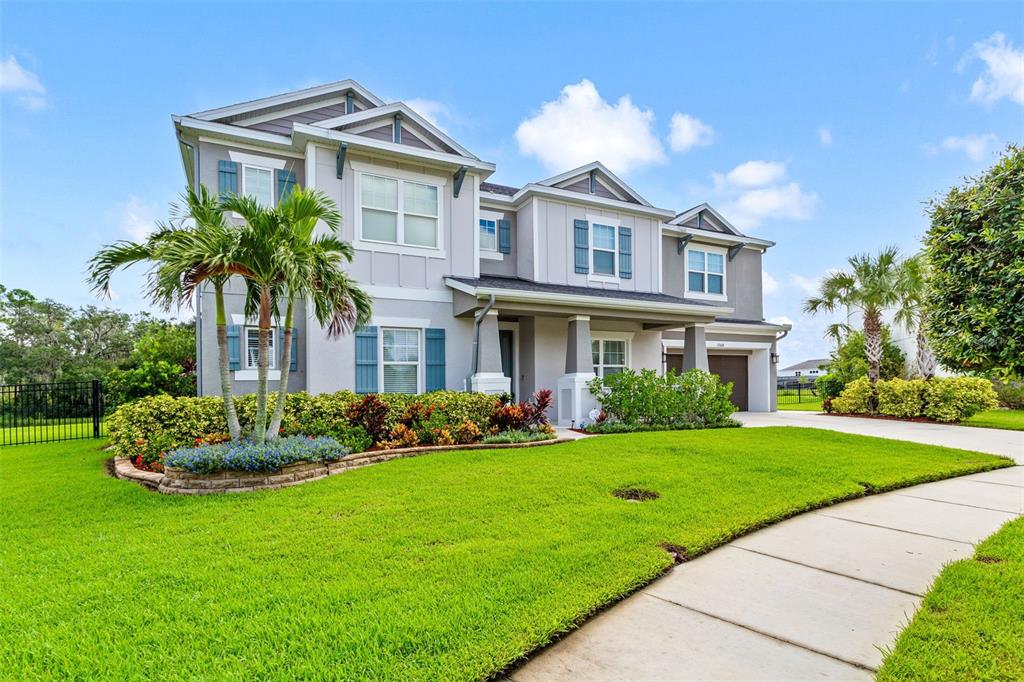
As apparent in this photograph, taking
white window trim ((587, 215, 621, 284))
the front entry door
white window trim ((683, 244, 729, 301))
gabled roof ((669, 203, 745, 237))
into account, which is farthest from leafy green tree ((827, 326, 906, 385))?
the front entry door

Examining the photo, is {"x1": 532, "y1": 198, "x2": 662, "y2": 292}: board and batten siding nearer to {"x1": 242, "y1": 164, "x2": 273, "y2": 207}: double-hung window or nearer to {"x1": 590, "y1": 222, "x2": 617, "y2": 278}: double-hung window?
{"x1": 590, "y1": 222, "x2": 617, "y2": 278}: double-hung window

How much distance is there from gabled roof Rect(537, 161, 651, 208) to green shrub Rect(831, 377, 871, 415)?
31.9 feet

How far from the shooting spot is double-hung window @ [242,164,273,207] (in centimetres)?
1078

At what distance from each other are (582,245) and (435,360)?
5.68 metres

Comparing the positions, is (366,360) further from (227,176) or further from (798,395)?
(798,395)

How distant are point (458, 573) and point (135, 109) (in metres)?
13.7

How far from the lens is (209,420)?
8680mm

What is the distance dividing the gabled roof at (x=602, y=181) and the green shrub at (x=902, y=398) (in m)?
9.82

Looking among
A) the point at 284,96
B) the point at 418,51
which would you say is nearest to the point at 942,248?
the point at 418,51

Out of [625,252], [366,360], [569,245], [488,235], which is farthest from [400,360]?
[625,252]

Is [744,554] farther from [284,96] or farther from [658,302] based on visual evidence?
[284,96]

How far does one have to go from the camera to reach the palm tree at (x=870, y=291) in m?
16.0

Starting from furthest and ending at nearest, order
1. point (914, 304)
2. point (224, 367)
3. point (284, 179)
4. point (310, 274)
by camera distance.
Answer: point (914, 304)
point (284, 179)
point (224, 367)
point (310, 274)

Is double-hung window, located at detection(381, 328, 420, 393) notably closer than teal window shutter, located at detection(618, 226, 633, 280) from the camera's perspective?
Yes
